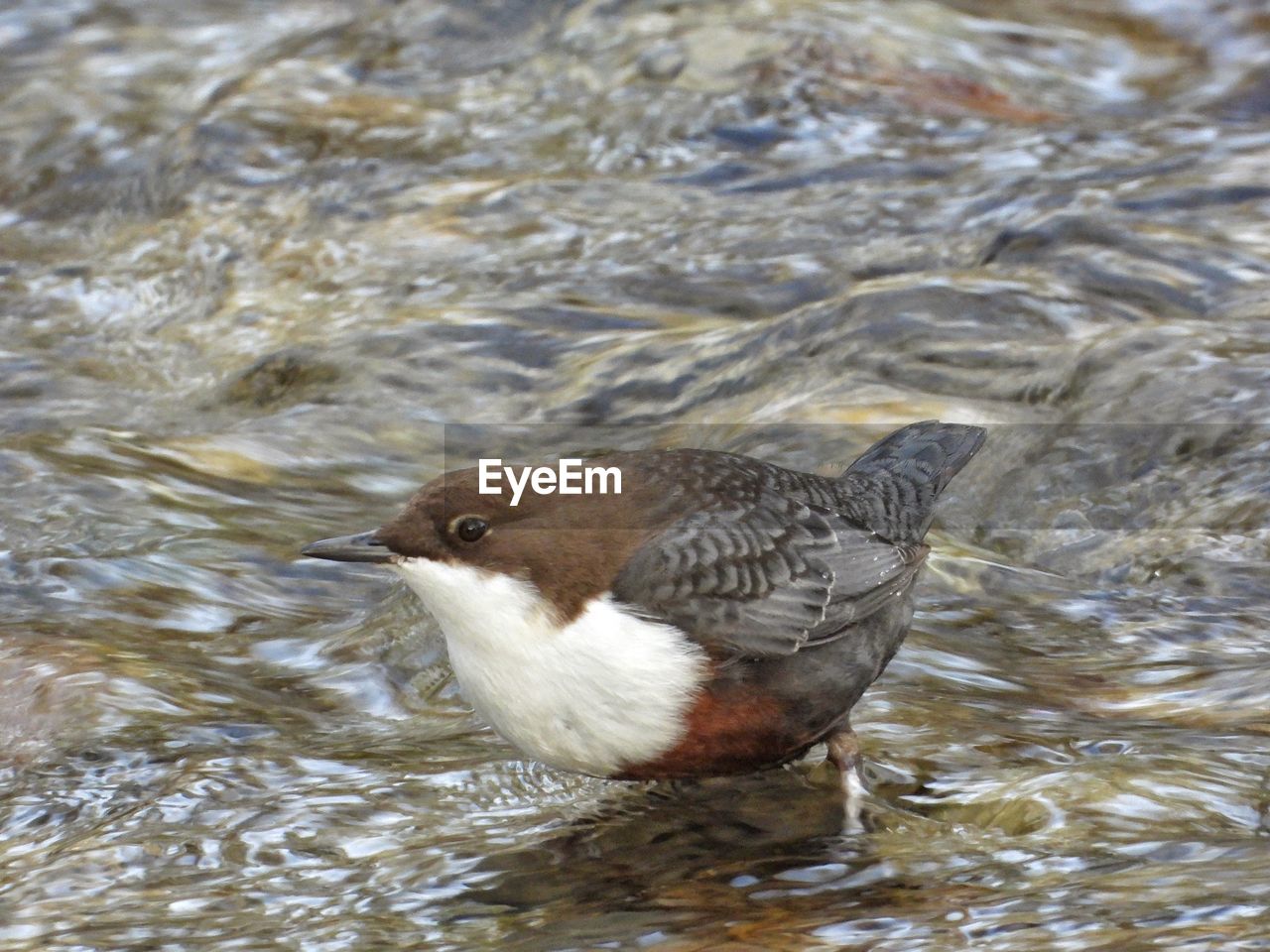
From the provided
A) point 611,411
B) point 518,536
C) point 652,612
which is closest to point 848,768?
point 652,612

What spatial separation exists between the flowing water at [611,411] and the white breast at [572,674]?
0.27m

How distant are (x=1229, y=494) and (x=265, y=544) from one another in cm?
294

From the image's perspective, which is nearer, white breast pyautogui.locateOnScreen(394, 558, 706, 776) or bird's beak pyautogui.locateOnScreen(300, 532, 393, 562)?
white breast pyautogui.locateOnScreen(394, 558, 706, 776)

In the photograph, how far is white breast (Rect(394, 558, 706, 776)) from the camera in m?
3.53

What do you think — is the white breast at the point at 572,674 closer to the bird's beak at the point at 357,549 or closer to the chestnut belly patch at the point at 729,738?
the chestnut belly patch at the point at 729,738

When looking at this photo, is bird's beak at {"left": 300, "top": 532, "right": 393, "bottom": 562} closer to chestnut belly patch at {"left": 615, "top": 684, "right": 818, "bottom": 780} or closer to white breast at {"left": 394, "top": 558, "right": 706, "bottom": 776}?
white breast at {"left": 394, "top": 558, "right": 706, "bottom": 776}

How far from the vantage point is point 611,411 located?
21.7 feet

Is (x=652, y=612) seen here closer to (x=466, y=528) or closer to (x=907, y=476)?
(x=466, y=528)

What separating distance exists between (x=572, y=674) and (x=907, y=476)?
1372 mm

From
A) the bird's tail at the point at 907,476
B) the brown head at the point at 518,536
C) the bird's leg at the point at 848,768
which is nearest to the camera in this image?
the brown head at the point at 518,536

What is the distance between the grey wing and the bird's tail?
162 millimetres

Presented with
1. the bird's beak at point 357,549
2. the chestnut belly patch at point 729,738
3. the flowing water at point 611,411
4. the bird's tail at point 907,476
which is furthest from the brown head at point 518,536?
the bird's tail at point 907,476

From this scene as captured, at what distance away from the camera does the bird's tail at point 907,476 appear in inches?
171

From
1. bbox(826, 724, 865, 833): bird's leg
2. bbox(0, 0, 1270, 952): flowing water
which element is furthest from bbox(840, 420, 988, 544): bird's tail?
bbox(826, 724, 865, 833): bird's leg
